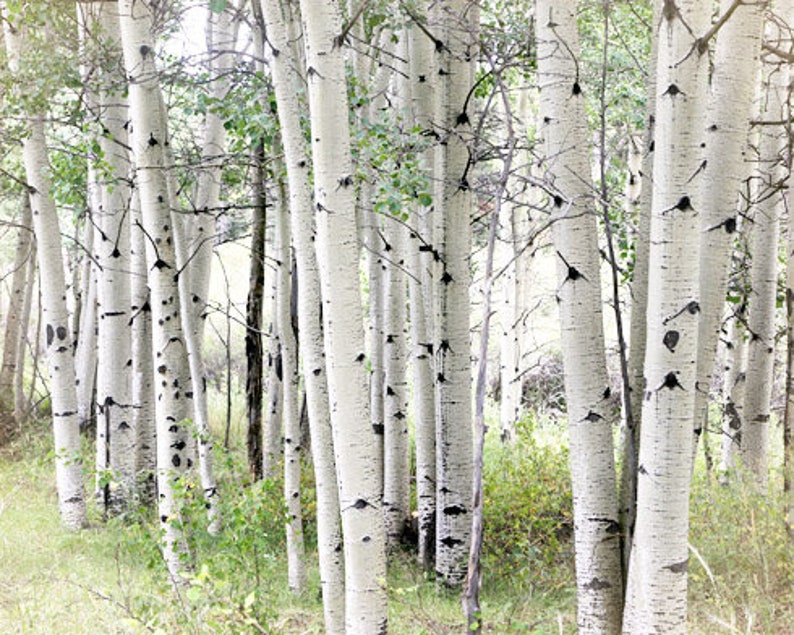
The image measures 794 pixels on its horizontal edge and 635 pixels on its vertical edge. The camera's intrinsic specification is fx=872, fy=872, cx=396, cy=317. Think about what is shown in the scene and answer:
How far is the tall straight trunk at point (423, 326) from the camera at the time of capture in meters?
8.12

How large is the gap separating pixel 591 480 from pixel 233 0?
8203mm

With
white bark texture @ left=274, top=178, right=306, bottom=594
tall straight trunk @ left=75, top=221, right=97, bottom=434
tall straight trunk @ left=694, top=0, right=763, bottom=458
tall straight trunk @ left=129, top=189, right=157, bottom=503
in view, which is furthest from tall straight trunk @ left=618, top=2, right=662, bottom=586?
tall straight trunk @ left=75, top=221, right=97, bottom=434

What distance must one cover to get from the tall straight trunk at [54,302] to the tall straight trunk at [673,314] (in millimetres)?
6926

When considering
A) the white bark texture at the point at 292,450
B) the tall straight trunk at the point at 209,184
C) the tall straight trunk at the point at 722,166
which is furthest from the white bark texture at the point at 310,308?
the tall straight trunk at the point at 209,184

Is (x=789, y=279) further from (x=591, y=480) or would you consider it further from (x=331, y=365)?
(x=331, y=365)

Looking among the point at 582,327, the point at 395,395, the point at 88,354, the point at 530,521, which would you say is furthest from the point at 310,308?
the point at 88,354

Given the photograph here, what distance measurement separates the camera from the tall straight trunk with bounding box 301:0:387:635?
16.1 ft

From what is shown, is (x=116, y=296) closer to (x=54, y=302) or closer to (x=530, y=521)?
(x=54, y=302)

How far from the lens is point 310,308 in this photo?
6.07 m

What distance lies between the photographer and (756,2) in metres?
4.79

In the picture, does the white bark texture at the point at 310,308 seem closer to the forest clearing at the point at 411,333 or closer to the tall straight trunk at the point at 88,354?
the forest clearing at the point at 411,333

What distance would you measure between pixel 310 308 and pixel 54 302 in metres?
4.89

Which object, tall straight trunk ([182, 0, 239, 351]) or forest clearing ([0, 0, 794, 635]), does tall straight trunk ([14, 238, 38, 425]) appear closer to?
forest clearing ([0, 0, 794, 635])

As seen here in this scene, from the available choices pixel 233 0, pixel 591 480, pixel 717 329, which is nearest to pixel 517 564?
pixel 591 480
